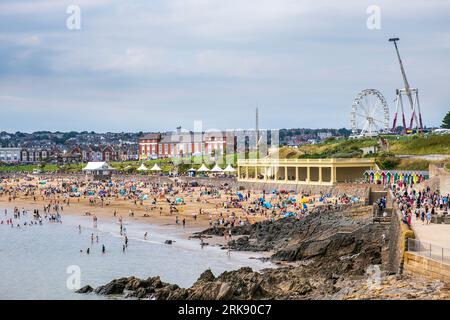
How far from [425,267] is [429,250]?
1.42 meters

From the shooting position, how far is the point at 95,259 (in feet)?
125

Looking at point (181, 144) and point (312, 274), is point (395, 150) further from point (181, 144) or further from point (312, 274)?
point (181, 144)

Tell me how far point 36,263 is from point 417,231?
20.5 metres

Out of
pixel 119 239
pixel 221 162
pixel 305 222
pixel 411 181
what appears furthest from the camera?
pixel 221 162

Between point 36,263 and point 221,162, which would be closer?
point 36,263

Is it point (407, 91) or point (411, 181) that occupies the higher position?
point (407, 91)

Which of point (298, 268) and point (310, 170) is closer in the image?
point (298, 268)

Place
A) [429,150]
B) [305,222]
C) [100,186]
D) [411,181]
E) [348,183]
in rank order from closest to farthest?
[305,222] → [411,181] → [348,183] → [429,150] → [100,186]

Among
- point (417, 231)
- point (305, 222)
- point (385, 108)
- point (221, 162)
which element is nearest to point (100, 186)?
point (221, 162)

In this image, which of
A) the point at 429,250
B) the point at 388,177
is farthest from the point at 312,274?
the point at 388,177

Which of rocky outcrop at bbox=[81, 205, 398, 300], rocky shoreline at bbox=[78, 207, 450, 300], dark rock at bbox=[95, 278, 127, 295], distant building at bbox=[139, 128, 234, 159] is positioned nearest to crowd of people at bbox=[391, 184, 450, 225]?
rocky shoreline at bbox=[78, 207, 450, 300]
